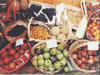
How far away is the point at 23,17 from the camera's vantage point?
99.3 inches

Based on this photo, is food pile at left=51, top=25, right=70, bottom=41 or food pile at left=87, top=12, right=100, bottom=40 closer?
food pile at left=87, top=12, right=100, bottom=40

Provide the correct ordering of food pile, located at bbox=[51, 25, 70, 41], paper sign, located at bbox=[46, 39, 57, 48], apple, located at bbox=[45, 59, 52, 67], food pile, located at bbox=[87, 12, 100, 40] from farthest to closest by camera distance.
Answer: food pile, located at bbox=[51, 25, 70, 41] < food pile, located at bbox=[87, 12, 100, 40] < paper sign, located at bbox=[46, 39, 57, 48] < apple, located at bbox=[45, 59, 52, 67]

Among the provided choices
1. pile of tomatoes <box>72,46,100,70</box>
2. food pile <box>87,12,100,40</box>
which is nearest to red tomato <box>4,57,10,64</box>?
pile of tomatoes <box>72,46,100,70</box>

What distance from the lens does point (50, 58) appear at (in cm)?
207

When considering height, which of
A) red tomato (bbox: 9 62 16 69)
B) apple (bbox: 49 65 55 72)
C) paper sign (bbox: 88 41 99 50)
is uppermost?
paper sign (bbox: 88 41 99 50)

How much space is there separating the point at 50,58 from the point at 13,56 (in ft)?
1.85

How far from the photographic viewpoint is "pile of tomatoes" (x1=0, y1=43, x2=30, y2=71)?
2.07 metres

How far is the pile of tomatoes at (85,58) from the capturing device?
81.3 inches

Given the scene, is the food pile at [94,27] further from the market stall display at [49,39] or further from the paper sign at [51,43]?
the paper sign at [51,43]

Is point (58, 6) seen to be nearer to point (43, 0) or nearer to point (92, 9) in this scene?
point (43, 0)

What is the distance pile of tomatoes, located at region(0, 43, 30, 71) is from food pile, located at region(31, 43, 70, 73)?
0.17 m

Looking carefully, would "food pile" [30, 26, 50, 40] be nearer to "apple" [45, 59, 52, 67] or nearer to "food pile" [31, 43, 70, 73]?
"food pile" [31, 43, 70, 73]

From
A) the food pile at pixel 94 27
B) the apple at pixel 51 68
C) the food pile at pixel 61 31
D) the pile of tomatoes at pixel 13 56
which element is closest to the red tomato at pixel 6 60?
the pile of tomatoes at pixel 13 56

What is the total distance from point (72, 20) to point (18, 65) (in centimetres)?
115
